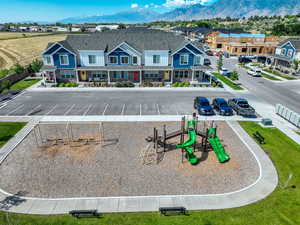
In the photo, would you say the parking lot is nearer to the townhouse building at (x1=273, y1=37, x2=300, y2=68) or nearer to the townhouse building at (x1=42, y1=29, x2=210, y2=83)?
the townhouse building at (x1=42, y1=29, x2=210, y2=83)

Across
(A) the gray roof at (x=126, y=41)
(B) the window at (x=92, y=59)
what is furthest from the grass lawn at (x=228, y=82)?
(B) the window at (x=92, y=59)

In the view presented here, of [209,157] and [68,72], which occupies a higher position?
[68,72]

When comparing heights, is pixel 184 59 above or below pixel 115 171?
above

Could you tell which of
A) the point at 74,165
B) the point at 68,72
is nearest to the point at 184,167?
the point at 74,165

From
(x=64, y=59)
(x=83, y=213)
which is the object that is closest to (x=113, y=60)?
(x=64, y=59)

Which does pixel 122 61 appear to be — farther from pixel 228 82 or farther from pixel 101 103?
pixel 228 82

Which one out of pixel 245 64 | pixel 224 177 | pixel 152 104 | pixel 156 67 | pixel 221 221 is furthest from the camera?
pixel 245 64

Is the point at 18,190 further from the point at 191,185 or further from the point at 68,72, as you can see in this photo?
the point at 68,72
